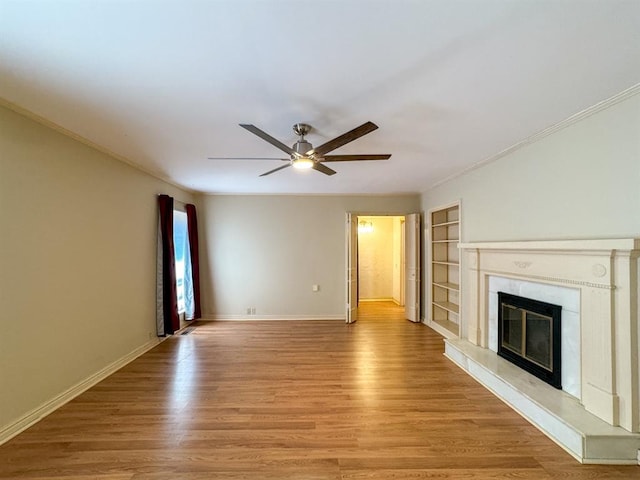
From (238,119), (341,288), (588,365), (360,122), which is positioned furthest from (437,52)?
(341,288)

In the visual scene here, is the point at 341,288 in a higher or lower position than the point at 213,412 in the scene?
higher

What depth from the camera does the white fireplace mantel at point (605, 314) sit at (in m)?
2.03

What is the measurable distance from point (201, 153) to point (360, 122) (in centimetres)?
196

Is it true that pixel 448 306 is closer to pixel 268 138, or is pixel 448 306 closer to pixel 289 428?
pixel 289 428

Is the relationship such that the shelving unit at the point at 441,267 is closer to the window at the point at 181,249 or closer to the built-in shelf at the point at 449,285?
the built-in shelf at the point at 449,285

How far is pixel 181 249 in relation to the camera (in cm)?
551

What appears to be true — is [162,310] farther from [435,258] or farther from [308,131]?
[435,258]

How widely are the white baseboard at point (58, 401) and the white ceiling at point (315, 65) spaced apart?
2.51 m

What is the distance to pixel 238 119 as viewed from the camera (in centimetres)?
247

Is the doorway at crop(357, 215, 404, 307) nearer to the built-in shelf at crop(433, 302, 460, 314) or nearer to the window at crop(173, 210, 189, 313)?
the built-in shelf at crop(433, 302, 460, 314)

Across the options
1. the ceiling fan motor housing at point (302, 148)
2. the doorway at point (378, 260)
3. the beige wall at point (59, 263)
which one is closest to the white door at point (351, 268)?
the doorway at point (378, 260)

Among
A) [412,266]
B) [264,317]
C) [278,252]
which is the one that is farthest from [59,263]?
[412,266]

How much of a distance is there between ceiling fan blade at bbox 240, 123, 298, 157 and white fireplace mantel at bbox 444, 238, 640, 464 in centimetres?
243

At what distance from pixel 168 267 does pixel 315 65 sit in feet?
13.1
